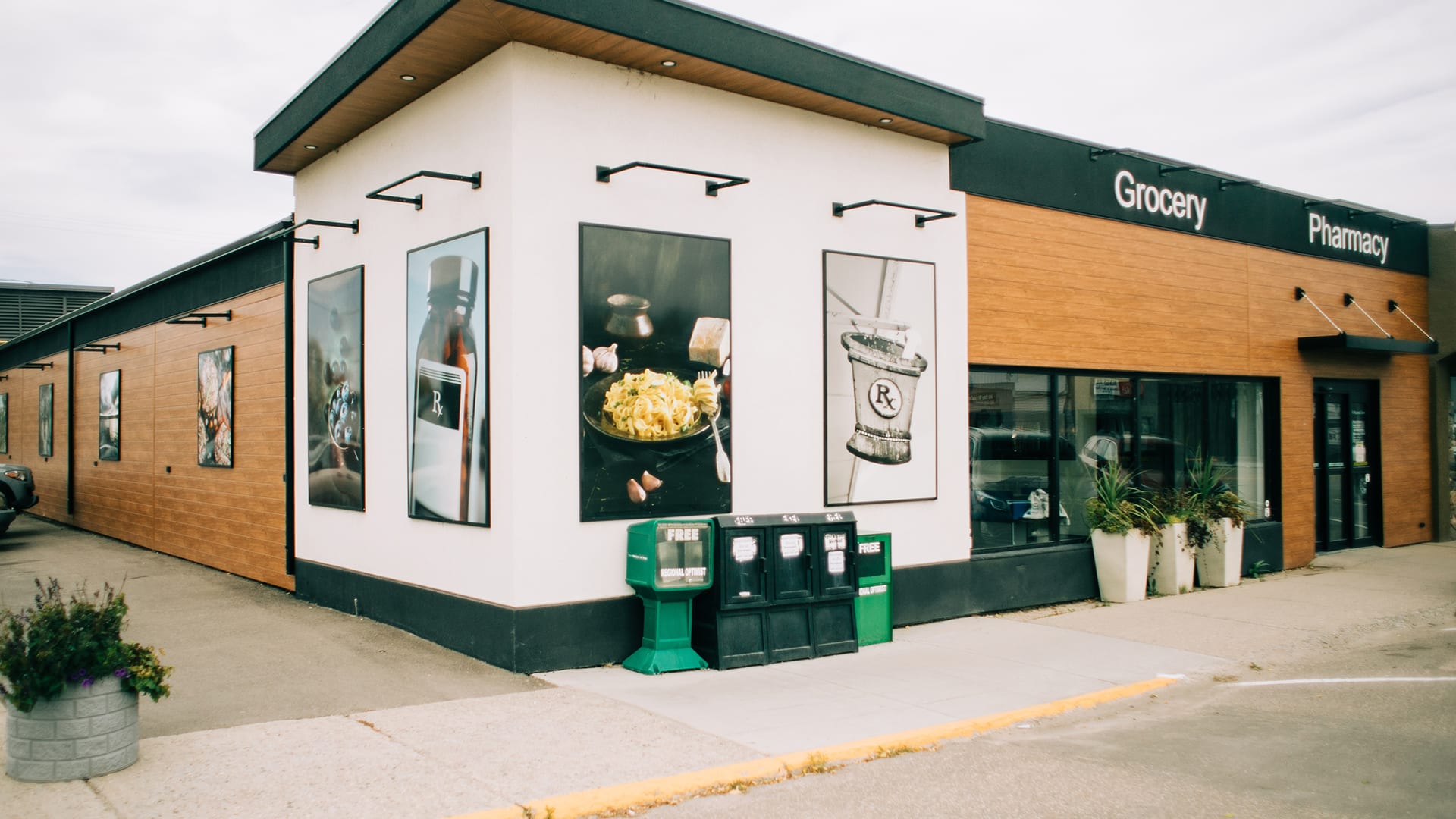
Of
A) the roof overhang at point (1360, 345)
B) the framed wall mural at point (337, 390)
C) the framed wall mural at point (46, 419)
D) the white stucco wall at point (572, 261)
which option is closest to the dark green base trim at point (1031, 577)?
the white stucco wall at point (572, 261)

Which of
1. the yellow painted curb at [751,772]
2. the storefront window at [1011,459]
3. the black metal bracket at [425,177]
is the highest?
the black metal bracket at [425,177]

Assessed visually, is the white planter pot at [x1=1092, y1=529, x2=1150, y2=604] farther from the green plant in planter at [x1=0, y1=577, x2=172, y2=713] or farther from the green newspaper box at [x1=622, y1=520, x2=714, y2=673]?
the green plant in planter at [x1=0, y1=577, x2=172, y2=713]

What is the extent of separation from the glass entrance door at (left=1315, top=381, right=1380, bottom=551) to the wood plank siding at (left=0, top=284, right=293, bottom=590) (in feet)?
50.2

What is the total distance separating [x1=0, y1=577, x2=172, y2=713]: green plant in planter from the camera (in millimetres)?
5324

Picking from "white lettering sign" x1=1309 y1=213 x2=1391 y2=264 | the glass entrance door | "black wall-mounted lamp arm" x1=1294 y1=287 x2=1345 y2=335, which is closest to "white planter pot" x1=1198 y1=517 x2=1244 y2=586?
the glass entrance door

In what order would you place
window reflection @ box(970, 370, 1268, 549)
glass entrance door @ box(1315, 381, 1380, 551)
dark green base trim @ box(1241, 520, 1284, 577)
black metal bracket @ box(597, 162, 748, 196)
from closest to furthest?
black metal bracket @ box(597, 162, 748, 196)
window reflection @ box(970, 370, 1268, 549)
dark green base trim @ box(1241, 520, 1284, 577)
glass entrance door @ box(1315, 381, 1380, 551)

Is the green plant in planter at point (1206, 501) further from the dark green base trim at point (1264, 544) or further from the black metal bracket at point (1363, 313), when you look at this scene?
the black metal bracket at point (1363, 313)

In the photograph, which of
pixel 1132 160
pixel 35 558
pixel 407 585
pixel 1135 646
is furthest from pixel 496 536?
pixel 35 558

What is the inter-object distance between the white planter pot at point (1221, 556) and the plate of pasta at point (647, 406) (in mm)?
7892

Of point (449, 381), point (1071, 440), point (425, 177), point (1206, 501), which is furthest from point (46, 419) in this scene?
point (1206, 501)

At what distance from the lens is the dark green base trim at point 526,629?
8.39 m

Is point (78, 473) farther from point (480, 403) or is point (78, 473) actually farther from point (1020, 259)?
point (1020, 259)

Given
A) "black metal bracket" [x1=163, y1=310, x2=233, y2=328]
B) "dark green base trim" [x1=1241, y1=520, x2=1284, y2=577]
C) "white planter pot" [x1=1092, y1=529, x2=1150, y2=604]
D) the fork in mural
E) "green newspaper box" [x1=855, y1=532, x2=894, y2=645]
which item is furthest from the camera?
"dark green base trim" [x1=1241, y1=520, x2=1284, y2=577]

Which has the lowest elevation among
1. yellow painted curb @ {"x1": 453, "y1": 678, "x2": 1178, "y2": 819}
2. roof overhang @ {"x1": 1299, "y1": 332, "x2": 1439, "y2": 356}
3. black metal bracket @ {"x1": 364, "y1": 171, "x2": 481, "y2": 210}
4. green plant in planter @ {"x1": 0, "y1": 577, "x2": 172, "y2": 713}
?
yellow painted curb @ {"x1": 453, "y1": 678, "x2": 1178, "y2": 819}
